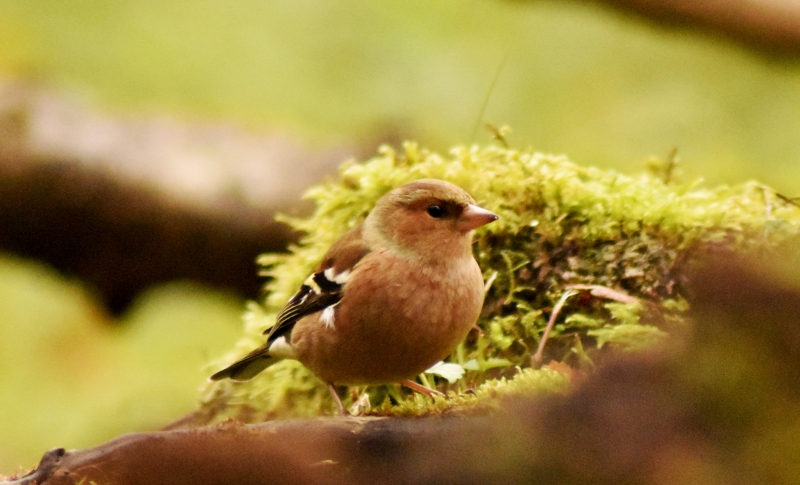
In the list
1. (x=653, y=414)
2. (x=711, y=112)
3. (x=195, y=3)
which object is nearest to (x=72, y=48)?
(x=195, y=3)

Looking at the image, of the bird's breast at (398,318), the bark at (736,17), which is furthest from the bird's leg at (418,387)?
the bark at (736,17)

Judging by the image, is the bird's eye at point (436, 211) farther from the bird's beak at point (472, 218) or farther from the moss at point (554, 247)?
the moss at point (554, 247)

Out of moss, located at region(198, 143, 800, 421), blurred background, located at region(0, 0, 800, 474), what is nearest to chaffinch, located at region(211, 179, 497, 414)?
moss, located at region(198, 143, 800, 421)

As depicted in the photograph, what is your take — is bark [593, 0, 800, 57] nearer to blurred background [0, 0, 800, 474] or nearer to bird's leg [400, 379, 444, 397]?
blurred background [0, 0, 800, 474]

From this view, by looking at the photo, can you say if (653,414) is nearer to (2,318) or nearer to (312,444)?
(312,444)

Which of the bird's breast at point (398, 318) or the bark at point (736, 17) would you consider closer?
the bird's breast at point (398, 318)

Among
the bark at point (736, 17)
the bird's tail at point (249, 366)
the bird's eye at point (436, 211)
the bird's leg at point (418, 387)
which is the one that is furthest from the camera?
the bark at point (736, 17)

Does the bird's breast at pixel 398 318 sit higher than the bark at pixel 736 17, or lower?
lower

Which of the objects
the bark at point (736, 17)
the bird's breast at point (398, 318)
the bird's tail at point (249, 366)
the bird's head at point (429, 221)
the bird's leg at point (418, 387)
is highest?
the bark at point (736, 17)

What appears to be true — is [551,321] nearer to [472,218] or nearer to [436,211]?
[472,218]
